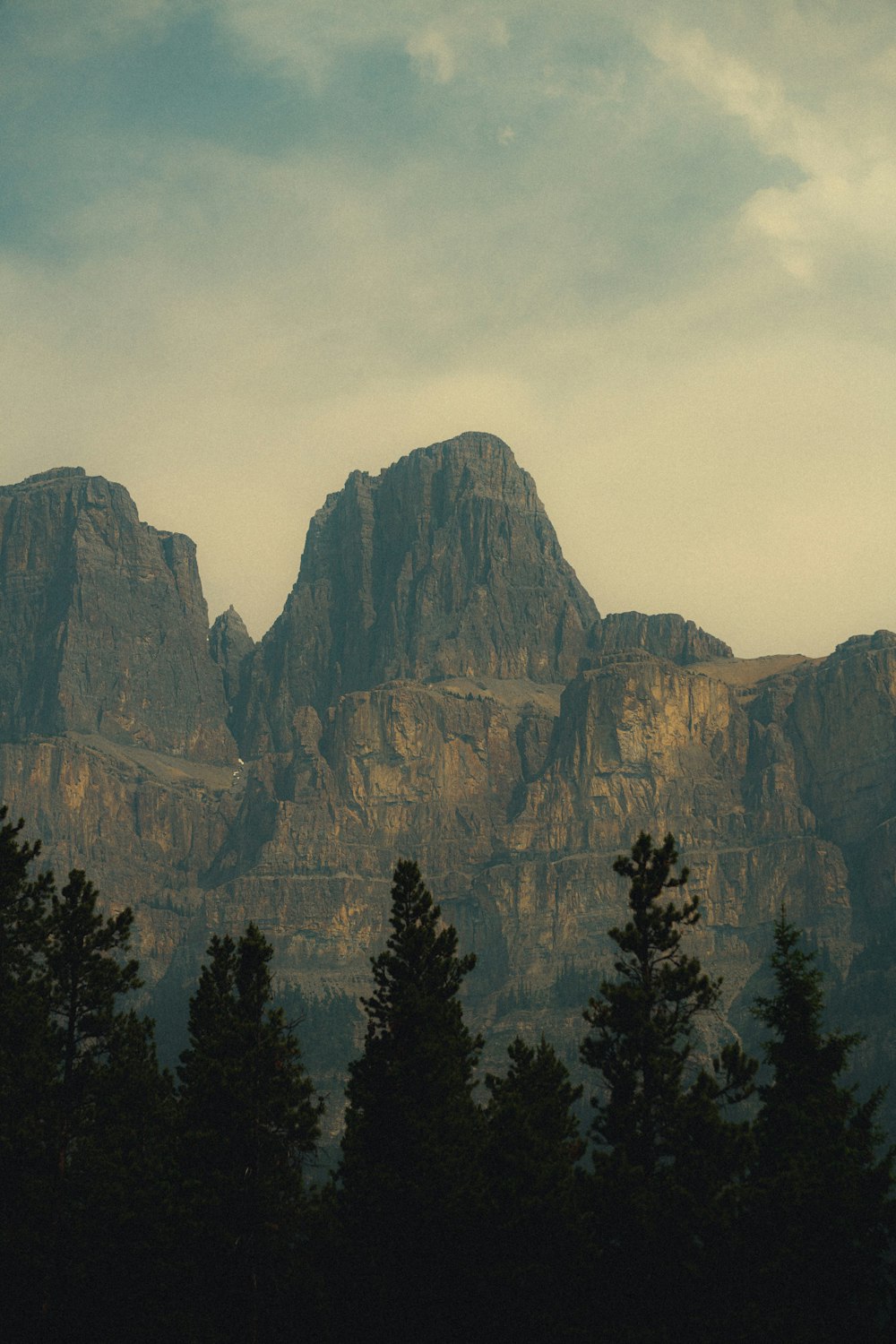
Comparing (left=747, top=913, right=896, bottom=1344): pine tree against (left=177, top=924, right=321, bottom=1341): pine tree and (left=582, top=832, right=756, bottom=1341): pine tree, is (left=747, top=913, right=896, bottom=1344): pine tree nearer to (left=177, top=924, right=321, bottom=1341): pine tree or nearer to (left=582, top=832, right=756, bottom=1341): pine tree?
→ (left=582, top=832, right=756, bottom=1341): pine tree

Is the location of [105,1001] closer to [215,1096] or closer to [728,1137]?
[215,1096]

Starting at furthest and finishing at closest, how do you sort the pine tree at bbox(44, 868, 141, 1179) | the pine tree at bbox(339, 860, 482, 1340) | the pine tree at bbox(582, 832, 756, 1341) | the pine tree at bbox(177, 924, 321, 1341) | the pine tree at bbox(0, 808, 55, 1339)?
the pine tree at bbox(44, 868, 141, 1179) → the pine tree at bbox(177, 924, 321, 1341) → the pine tree at bbox(339, 860, 482, 1340) → the pine tree at bbox(0, 808, 55, 1339) → the pine tree at bbox(582, 832, 756, 1341)

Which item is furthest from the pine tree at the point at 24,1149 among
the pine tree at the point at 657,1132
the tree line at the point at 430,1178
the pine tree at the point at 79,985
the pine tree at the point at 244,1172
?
the pine tree at the point at 657,1132

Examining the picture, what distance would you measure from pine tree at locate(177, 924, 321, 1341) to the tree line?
13cm

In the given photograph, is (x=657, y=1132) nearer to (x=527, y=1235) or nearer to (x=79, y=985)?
(x=527, y=1235)

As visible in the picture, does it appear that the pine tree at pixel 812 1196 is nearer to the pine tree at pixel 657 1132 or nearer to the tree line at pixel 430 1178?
the tree line at pixel 430 1178

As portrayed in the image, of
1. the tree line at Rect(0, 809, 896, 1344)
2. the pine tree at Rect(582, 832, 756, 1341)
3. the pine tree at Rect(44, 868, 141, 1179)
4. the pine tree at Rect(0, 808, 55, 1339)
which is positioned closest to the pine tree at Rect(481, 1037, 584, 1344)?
the tree line at Rect(0, 809, 896, 1344)

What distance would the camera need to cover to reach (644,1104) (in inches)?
3012

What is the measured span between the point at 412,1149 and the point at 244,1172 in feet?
26.6

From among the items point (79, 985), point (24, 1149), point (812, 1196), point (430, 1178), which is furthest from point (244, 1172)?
point (812, 1196)

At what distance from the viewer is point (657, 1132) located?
7638 centimetres

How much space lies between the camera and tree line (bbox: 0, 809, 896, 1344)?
74312 mm

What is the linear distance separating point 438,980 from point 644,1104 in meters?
19.7

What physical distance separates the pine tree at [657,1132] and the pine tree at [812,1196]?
2.25 metres
